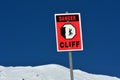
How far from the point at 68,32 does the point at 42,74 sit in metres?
44.1

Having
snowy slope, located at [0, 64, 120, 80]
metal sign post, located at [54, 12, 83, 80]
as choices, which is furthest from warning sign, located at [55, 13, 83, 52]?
snowy slope, located at [0, 64, 120, 80]

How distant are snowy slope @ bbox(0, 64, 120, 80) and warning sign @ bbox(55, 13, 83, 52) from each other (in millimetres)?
39685

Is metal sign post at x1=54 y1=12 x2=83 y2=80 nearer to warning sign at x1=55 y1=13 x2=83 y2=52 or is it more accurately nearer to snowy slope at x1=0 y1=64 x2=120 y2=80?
warning sign at x1=55 y1=13 x2=83 y2=52

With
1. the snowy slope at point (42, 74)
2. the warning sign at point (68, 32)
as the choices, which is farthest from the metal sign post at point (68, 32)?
the snowy slope at point (42, 74)

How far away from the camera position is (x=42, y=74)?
182ft

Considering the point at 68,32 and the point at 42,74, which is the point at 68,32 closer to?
the point at 68,32

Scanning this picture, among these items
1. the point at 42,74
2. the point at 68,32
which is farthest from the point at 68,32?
the point at 42,74

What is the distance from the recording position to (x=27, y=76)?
174 ft

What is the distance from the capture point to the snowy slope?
175 feet

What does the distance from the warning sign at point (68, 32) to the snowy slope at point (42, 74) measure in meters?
39.7

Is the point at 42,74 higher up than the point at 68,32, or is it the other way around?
the point at 68,32

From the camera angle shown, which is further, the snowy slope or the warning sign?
the snowy slope

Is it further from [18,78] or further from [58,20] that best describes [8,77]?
[58,20]

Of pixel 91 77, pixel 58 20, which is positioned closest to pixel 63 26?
pixel 58 20
